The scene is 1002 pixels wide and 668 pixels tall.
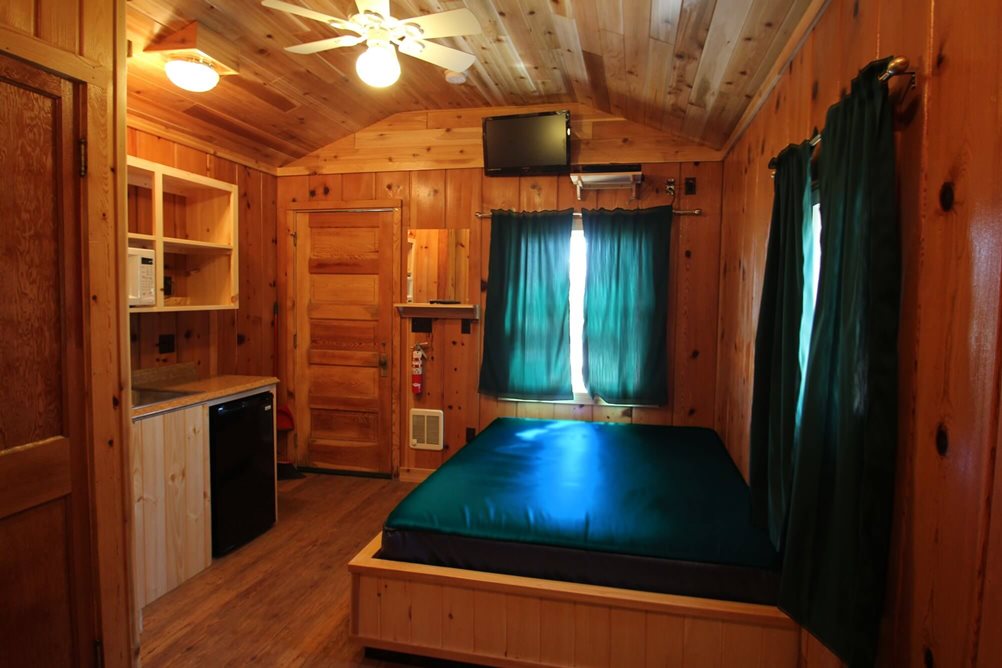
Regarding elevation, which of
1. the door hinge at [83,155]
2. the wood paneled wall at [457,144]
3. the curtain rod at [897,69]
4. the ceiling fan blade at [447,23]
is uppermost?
the wood paneled wall at [457,144]

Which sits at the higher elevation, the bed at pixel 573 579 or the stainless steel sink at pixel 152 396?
the stainless steel sink at pixel 152 396

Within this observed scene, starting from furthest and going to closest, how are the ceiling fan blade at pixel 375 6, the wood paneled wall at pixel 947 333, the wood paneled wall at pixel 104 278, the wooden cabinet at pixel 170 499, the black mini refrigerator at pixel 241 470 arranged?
the black mini refrigerator at pixel 241 470
the wooden cabinet at pixel 170 499
the ceiling fan blade at pixel 375 6
the wood paneled wall at pixel 104 278
the wood paneled wall at pixel 947 333

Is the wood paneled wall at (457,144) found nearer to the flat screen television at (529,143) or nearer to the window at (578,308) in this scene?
the flat screen television at (529,143)

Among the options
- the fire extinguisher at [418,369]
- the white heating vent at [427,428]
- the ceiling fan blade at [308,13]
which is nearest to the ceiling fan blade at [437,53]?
the ceiling fan blade at [308,13]

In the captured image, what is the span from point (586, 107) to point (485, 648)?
3389 millimetres

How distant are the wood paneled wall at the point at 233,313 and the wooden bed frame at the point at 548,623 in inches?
83.1

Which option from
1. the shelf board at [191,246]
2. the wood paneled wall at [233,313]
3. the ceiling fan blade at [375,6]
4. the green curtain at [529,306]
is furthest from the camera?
the green curtain at [529,306]

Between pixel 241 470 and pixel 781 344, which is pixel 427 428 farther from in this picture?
pixel 781 344

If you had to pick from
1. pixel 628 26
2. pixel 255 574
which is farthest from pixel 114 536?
pixel 628 26

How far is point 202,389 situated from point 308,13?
2.00m

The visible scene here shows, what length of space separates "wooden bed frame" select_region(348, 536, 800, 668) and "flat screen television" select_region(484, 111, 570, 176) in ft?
8.78

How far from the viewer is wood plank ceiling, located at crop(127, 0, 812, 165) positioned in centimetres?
218

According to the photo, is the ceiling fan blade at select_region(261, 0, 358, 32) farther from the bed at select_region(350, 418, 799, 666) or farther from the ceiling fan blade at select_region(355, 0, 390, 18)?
the bed at select_region(350, 418, 799, 666)

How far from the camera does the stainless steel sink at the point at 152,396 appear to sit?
2.48m
